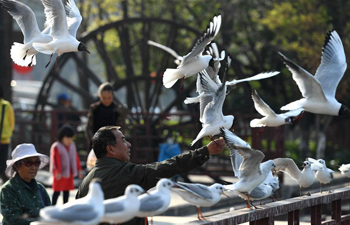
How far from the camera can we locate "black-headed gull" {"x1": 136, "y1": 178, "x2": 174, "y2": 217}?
173 inches

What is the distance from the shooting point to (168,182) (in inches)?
177

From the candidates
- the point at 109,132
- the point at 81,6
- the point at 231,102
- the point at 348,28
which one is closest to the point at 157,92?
the point at 231,102

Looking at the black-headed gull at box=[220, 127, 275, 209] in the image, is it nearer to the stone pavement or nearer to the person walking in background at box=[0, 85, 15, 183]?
the stone pavement

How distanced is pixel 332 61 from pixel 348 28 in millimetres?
11441

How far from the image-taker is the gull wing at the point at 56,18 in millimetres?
6418

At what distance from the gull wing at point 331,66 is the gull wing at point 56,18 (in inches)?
117

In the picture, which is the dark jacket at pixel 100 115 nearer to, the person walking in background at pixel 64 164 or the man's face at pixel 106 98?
the man's face at pixel 106 98

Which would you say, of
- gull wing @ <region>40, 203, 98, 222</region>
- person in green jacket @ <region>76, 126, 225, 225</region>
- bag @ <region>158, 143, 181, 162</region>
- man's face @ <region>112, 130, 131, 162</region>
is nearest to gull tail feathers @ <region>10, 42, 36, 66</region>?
person in green jacket @ <region>76, 126, 225, 225</region>

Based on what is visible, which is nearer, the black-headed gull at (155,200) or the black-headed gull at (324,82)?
the black-headed gull at (155,200)

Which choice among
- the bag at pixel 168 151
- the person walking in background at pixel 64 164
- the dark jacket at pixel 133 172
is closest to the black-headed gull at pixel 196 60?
the dark jacket at pixel 133 172

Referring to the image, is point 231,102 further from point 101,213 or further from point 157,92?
point 101,213

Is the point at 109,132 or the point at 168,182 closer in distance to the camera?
the point at 168,182

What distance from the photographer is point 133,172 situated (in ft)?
17.4

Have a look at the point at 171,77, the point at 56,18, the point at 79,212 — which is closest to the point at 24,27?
the point at 56,18
